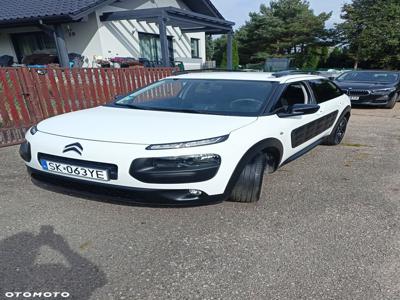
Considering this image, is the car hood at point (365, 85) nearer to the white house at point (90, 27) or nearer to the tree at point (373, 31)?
the white house at point (90, 27)

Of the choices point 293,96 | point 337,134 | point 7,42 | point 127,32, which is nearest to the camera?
point 293,96

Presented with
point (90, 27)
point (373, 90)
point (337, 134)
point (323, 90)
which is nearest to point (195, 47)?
point (90, 27)

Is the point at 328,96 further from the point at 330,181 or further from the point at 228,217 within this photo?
the point at 228,217

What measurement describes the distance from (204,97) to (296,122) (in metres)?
1.08

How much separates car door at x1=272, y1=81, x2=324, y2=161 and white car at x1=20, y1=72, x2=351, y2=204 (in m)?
0.01

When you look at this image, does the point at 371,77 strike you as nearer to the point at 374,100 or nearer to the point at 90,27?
the point at 374,100

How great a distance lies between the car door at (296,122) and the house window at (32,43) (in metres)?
11.9

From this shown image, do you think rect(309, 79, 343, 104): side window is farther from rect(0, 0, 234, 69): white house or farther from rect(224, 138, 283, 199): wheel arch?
rect(0, 0, 234, 69): white house

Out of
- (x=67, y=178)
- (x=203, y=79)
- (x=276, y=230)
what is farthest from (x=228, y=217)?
(x=203, y=79)

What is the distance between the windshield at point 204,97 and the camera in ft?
Result: 9.51

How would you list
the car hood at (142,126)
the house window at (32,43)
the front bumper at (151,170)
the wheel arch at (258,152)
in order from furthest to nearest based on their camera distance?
the house window at (32,43) → the wheel arch at (258,152) → the car hood at (142,126) → the front bumper at (151,170)

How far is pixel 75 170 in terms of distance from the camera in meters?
2.22

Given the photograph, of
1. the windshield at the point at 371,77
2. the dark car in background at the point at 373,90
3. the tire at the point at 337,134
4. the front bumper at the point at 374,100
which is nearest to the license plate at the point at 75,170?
the tire at the point at 337,134

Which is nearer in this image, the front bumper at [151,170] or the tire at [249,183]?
the front bumper at [151,170]
